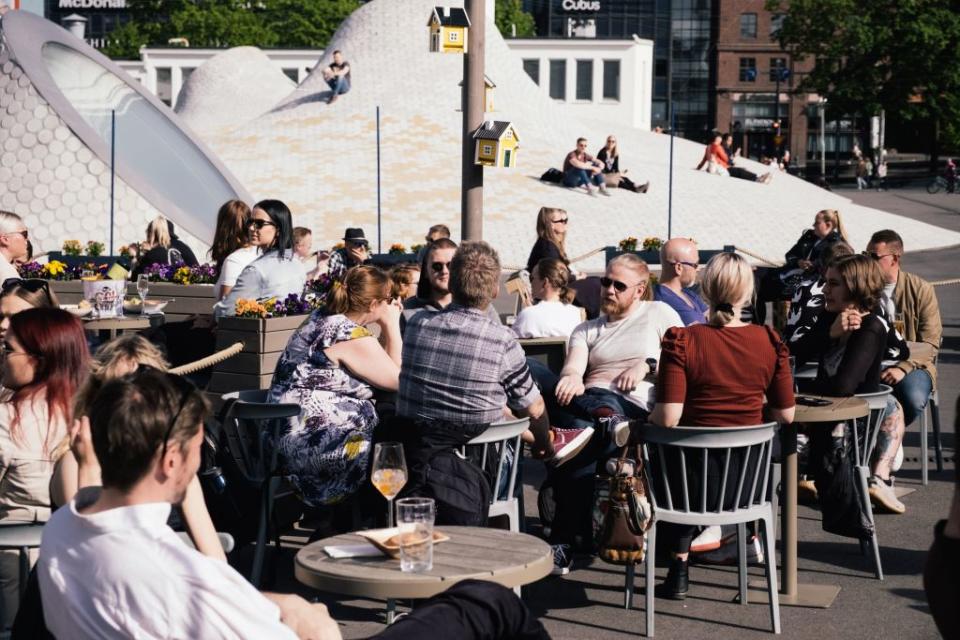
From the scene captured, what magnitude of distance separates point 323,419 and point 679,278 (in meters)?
2.90

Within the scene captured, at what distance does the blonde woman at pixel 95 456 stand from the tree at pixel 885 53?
53124mm

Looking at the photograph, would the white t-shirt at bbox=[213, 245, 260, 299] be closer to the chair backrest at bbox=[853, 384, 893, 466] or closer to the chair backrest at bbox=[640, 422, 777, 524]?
the chair backrest at bbox=[640, 422, 777, 524]

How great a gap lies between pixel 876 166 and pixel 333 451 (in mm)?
54847

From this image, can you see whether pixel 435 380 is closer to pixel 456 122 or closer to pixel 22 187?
pixel 22 187

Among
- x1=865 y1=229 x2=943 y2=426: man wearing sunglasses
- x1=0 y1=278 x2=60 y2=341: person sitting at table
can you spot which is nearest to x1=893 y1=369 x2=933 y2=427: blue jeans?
x1=865 y1=229 x2=943 y2=426: man wearing sunglasses

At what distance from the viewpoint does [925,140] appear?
83.6m

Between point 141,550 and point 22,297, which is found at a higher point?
point 22,297

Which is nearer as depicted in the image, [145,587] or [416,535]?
[145,587]

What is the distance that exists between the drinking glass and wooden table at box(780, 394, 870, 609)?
2577mm

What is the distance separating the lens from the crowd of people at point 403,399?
314cm

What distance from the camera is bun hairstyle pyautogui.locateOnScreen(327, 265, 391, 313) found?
633cm

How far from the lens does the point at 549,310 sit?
27.8 ft

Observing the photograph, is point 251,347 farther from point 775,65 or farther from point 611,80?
point 775,65

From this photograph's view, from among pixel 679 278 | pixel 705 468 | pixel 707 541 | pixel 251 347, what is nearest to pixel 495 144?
pixel 679 278
